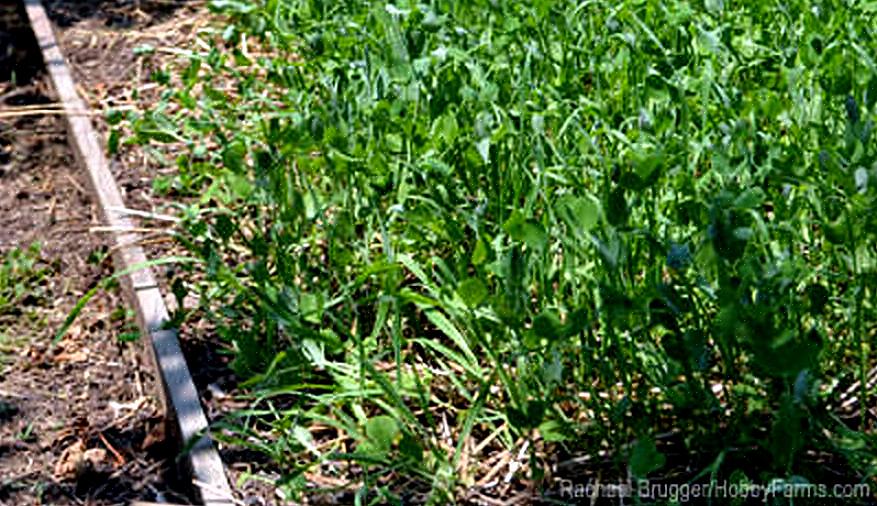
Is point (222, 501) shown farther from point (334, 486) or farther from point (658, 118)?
point (658, 118)

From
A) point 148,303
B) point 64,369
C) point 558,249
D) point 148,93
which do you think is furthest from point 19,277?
point 558,249

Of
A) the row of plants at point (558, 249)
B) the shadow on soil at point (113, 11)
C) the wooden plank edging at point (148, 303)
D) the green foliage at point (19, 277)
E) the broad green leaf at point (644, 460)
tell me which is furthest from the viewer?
the shadow on soil at point (113, 11)

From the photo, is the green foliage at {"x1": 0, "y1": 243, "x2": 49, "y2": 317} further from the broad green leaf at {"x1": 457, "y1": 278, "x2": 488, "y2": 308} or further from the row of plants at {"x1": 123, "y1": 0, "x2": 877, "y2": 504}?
the broad green leaf at {"x1": 457, "y1": 278, "x2": 488, "y2": 308}

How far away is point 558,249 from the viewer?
2.97m

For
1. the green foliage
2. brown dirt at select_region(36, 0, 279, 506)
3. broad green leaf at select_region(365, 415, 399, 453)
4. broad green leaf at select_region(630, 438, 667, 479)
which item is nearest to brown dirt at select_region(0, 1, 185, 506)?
the green foliage

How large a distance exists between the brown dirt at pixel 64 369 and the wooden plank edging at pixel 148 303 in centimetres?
10

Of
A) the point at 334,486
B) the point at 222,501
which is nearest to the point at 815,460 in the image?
the point at 334,486

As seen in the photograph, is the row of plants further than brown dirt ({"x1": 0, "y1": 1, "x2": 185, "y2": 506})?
No

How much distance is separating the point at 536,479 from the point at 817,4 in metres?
1.52

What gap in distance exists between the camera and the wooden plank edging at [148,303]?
8.74ft

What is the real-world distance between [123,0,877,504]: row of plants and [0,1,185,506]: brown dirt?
0.31m

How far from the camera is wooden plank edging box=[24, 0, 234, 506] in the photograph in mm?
2664

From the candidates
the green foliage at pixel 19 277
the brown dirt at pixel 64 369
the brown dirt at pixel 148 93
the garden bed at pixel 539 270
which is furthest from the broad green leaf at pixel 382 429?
the green foliage at pixel 19 277

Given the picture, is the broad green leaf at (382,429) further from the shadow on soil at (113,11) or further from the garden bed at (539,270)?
the shadow on soil at (113,11)
